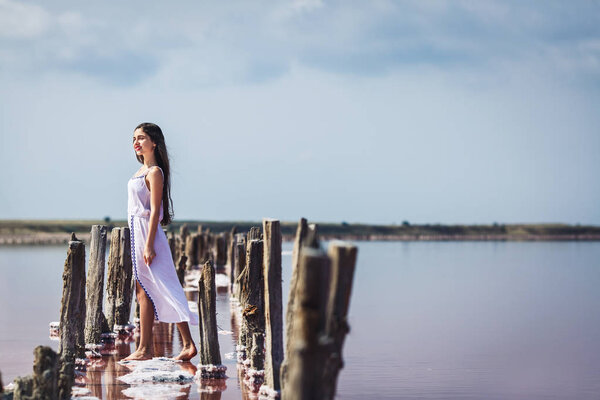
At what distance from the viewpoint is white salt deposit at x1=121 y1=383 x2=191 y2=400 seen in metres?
7.37

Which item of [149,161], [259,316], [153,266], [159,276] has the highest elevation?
[149,161]

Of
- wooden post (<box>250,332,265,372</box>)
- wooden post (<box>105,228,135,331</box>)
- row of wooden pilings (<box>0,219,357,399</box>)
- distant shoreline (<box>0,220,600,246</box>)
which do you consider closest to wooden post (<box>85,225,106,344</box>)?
row of wooden pilings (<box>0,219,357,399</box>)

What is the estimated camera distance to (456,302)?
21.2 meters

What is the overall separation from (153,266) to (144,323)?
631 mm

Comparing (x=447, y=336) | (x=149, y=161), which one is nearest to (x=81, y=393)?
(x=149, y=161)

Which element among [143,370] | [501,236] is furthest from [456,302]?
[501,236]

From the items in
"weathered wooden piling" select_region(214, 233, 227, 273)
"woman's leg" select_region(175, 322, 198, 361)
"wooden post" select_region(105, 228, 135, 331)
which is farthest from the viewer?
"weathered wooden piling" select_region(214, 233, 227, 273)

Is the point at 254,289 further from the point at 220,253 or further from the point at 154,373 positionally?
the point at 220,253

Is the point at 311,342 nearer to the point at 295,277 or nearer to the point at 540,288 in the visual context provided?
the point at 295,277

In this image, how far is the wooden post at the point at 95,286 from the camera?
31.3 feet

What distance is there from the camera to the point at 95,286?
31.8 feet

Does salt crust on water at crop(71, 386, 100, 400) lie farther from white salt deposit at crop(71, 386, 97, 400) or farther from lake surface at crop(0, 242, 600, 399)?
lake surface at crop(0, 242, 600, 399)

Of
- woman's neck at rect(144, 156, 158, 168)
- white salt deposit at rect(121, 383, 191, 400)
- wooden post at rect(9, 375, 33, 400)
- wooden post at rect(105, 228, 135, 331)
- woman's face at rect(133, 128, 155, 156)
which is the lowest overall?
white salt deposit at rect(121, 383, 191, 400)

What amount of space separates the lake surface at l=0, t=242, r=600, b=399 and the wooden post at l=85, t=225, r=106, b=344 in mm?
831
